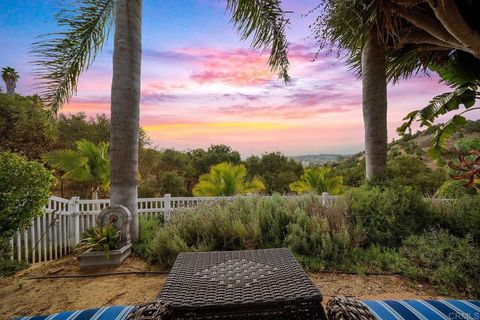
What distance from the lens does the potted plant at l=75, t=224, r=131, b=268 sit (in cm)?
479

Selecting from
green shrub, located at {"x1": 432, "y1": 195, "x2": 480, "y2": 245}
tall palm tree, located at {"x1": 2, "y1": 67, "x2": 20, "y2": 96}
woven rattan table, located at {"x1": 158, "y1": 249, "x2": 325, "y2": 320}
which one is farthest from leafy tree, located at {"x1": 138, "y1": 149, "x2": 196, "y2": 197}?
woven rattan table, located at {"x1": 158, "y1": 249, "x2": 325, "y2": 320}

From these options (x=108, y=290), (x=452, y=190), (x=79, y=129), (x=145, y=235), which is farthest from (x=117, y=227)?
(x=79, y=129)

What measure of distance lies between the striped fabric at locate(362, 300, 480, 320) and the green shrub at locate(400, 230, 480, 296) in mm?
2335

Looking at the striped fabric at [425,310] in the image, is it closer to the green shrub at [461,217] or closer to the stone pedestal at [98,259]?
the green shrub at [461,217]

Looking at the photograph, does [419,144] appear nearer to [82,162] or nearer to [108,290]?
[82,162]

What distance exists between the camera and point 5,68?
60.6ft

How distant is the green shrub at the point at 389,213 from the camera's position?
5098 mm

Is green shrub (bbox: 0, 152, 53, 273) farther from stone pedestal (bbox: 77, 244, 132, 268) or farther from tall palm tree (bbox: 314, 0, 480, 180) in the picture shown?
tall palm tree (bbox: 314, 0, 480, 180)

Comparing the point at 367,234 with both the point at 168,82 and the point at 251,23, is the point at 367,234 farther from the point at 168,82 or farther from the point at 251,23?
the point at 168,82

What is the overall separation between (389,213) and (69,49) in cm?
A: 758

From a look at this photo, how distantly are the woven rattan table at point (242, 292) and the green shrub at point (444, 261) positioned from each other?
9.25 feet

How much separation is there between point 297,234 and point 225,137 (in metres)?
8.03

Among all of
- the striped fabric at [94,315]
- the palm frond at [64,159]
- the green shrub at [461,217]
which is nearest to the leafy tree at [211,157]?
the palm frond at [64,159]

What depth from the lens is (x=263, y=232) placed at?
530 cm
